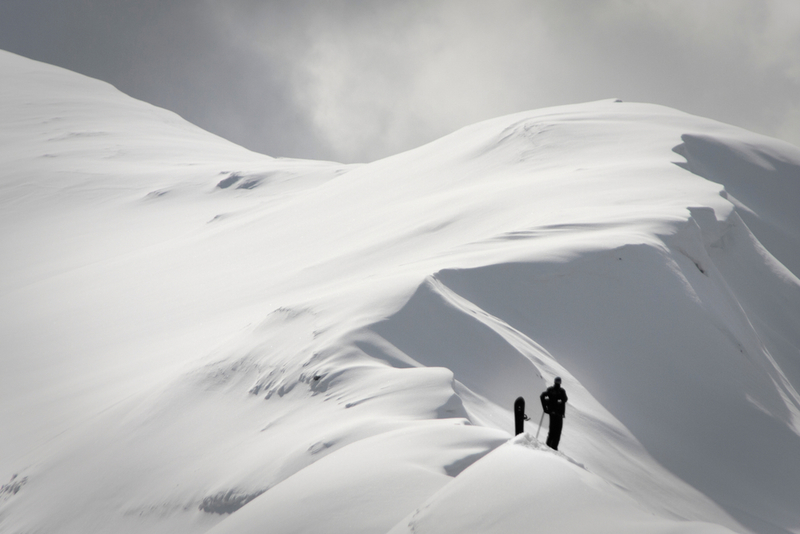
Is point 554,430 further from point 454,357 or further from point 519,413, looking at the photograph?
point 454,357

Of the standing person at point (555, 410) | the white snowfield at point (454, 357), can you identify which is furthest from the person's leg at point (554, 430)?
the white snowfield at point (454, 357)

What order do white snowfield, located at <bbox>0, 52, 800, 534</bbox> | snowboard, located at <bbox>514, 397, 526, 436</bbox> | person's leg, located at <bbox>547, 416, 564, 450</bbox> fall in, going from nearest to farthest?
1. white snowfield, located at <bbox>0, 52, 800, 534</bbox>
2. snowboard, located at <bbox>514, 397, 526, 436</bbox>
3. person's leg, located at <bbox>547, 416, 564, 450</bbox>

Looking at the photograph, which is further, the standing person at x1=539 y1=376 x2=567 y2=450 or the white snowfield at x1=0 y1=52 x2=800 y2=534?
the standing person at x1=539 y1=376 x2=567 y2=450

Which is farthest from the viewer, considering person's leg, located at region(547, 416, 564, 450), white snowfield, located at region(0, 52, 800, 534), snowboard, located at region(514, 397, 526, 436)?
person's leg, located at region(547, 416, 564, 450)

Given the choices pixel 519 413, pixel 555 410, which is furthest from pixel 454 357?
pixel 519 413

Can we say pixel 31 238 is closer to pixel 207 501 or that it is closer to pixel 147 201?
pixel 147 201

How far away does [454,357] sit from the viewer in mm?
9266

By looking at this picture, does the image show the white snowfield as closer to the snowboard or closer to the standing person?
the snowboard

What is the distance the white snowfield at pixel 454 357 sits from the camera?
19.6 feet

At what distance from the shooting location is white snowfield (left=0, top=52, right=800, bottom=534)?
5.98 m

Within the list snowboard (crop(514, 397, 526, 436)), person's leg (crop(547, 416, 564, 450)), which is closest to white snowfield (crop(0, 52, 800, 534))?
snowboard (crop(514, 397, 526, 436))

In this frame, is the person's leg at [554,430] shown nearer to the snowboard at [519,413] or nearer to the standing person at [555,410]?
the standing person at [555,410]

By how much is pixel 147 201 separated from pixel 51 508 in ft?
104

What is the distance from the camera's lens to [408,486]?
552 centimetres
